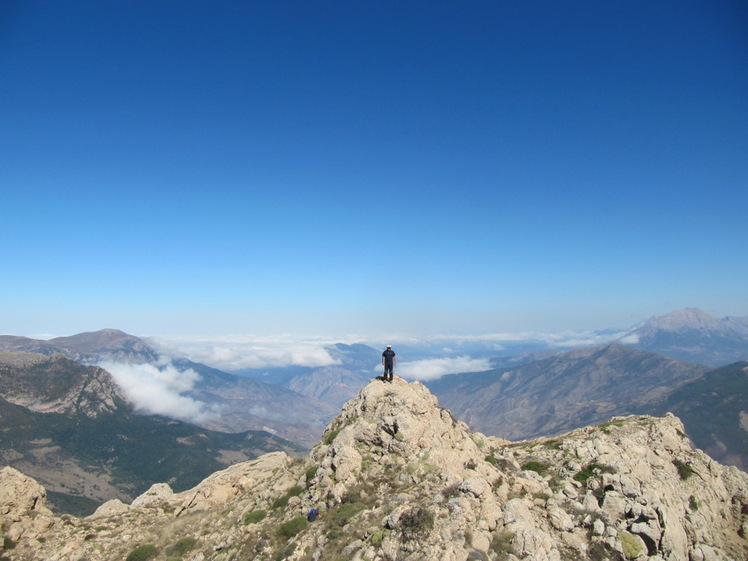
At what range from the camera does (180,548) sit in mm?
22891

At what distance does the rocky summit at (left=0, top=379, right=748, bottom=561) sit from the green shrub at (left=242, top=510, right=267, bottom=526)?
9cm

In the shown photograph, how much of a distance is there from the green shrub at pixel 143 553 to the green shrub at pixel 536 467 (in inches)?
1080

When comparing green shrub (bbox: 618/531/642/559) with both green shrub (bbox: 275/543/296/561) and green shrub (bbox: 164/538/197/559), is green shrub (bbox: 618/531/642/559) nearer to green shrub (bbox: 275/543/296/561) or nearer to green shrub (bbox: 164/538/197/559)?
green shrub (bbox: 275/543/296/561)

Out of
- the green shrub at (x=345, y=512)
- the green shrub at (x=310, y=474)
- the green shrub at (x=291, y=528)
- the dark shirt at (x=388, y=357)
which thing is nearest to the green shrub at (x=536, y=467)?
the dark shirt at (x=388, y=357)

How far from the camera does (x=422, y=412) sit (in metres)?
29.7

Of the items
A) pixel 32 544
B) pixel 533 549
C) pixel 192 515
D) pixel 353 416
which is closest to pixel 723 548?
pixel 533 549

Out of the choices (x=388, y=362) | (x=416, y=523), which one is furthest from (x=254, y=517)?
(x=388, y=362)

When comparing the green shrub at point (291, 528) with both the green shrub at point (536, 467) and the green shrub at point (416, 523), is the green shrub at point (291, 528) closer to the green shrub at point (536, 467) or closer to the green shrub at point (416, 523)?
the green shrub at point (416, 523)

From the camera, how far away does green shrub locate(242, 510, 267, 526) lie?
76.9 feet

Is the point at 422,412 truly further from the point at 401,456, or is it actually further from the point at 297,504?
the point at 297,504

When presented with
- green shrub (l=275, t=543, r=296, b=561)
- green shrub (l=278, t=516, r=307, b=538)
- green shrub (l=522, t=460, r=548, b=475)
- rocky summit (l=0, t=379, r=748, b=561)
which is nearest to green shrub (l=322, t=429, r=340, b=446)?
rocky summit (l=0, t=379, r=748, b=561)

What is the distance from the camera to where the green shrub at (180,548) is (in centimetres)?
2249

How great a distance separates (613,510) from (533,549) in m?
Answer: 8.10

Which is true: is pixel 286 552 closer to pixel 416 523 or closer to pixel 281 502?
pixel 281 502
